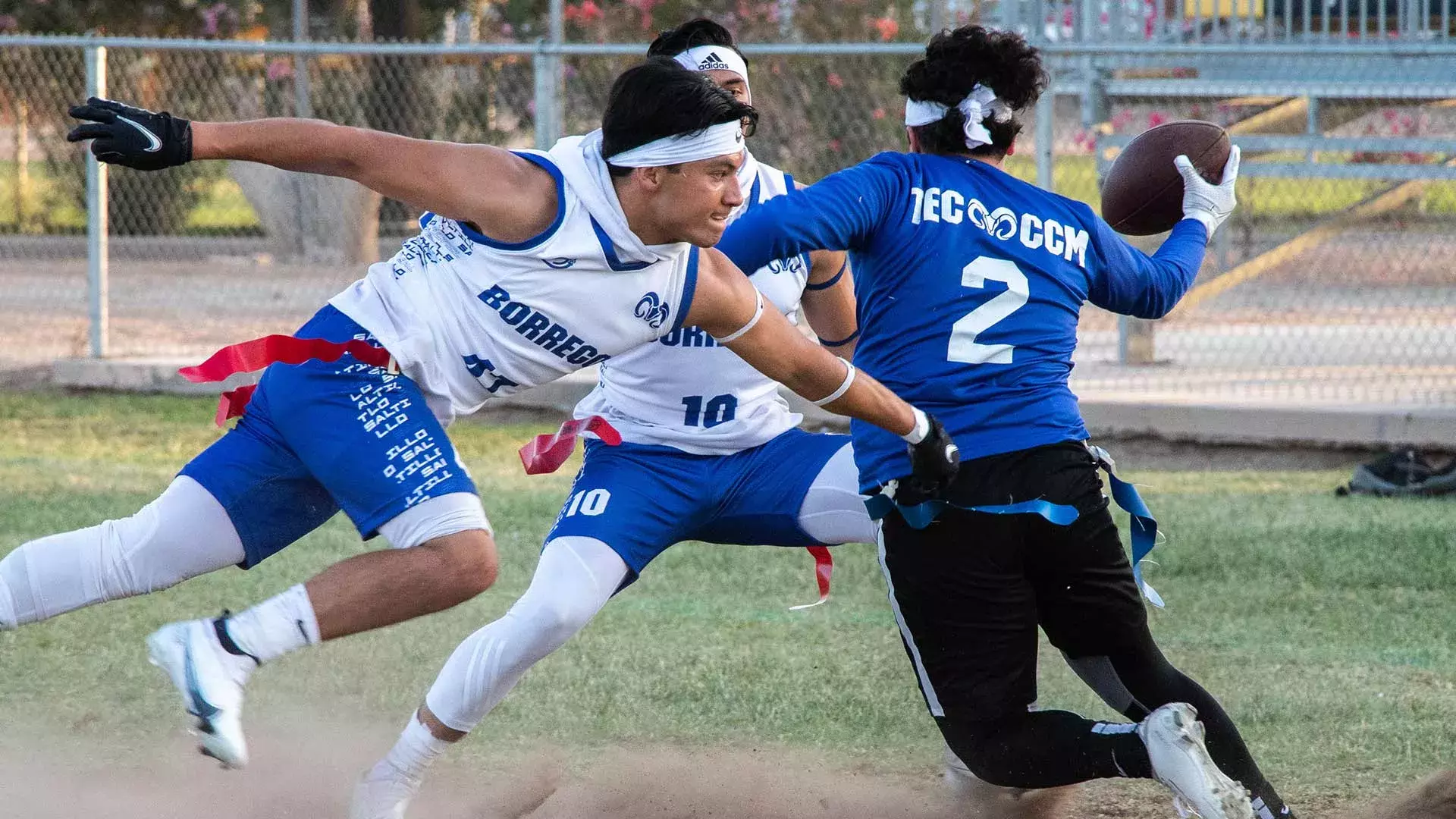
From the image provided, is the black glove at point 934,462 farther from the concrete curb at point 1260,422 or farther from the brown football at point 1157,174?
the concrete curb at point 1260,422

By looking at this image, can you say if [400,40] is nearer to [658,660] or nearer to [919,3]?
[919,3]

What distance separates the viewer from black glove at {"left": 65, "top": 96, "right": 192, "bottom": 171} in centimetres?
346

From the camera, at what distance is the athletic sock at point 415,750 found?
3955 millimetres

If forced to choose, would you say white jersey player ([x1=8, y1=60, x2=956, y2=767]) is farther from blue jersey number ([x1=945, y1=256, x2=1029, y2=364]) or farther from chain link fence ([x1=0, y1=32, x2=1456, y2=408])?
chain link fence ([x1=0, y1=32, x2=1456, y2=408])

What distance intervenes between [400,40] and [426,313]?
13923mm

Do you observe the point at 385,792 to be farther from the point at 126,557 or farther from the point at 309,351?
the point at 309,351

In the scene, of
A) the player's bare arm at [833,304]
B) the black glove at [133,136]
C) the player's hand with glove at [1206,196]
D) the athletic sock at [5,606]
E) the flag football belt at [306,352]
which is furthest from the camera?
the player's bare arm at [833,304]

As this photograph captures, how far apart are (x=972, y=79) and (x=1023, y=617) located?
1.16 m

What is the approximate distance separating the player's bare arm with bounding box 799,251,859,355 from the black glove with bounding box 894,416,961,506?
107 centimetres

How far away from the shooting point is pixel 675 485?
429cm

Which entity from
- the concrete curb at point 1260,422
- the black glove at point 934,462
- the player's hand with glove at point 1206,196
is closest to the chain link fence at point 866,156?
the concrete curb at point 1260,422

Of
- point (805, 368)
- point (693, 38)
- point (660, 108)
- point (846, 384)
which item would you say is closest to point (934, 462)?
point (846, 384)

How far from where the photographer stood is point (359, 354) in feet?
12.5

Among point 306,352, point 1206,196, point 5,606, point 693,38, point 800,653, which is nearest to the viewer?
point 306,352
